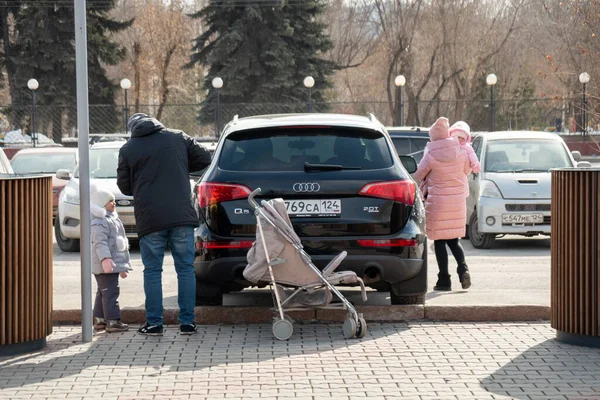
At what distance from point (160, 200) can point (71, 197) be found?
288 inches

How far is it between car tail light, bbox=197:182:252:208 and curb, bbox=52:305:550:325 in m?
0.95

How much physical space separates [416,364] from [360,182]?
1.92 metres

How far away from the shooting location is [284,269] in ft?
27.9

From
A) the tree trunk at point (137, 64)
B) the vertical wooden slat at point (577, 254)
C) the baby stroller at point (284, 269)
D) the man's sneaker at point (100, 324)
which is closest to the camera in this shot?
the vertical wooden slat at point (577, 254)

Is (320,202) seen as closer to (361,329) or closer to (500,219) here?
(361,329)

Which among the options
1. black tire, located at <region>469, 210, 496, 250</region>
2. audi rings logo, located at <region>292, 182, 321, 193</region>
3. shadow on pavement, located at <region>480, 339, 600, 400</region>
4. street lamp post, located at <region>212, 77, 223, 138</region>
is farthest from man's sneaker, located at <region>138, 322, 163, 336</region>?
street lamp post, located at <region>212, 77, 223, 138</region>

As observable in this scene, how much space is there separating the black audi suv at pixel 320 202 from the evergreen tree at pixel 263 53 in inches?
1539

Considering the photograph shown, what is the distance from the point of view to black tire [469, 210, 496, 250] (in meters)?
16.3

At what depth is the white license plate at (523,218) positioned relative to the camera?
15.8 m

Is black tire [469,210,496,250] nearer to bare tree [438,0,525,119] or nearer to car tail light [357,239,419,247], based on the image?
car tail light [357,239,419,247]

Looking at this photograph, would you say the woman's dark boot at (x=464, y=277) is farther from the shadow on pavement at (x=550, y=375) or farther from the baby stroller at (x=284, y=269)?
the shadow on pavement at (x=550, y=375)

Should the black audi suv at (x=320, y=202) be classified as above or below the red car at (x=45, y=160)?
below

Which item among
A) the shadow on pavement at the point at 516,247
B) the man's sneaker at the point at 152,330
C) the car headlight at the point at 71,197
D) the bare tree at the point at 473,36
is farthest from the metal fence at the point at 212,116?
the man's sneaker at the point at 152,330

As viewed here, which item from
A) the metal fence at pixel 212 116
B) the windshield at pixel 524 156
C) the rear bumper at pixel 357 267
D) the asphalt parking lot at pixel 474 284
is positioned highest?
the metal fence at pixel 212 116
